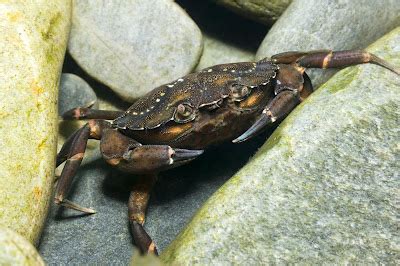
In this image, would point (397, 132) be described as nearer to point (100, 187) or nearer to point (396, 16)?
point (396, 16)

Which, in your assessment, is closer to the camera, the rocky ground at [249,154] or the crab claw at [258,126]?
the rocky ground at [249,154]

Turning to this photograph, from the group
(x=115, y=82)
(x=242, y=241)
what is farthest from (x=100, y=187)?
(x=242, y=241)

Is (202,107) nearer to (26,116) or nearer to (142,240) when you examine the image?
(142,240)

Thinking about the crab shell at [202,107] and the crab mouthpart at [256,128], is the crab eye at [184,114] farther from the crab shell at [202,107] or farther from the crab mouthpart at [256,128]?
the crab mouthpart at [256,128]

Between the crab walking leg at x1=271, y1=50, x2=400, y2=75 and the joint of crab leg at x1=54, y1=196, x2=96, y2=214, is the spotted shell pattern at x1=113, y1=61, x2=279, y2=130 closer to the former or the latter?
the crab walking leg at x1=271, y1=50, x2=400, y2=75

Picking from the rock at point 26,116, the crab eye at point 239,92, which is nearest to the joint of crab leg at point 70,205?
the rock at point 26,116

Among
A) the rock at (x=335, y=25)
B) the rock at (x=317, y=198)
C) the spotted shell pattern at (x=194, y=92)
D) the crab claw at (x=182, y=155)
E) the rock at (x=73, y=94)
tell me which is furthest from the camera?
the rock at (x=73, y=94)
